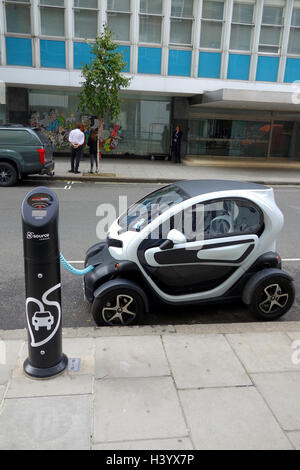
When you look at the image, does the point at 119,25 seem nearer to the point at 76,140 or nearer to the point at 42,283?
the point at 76,140

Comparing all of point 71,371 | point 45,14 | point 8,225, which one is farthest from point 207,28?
point 71,371

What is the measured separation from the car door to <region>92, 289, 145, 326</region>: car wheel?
331mm

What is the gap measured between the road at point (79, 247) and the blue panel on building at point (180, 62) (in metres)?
8.60

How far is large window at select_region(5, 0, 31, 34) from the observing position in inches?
733

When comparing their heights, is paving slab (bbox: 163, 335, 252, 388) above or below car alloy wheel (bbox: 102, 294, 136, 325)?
below

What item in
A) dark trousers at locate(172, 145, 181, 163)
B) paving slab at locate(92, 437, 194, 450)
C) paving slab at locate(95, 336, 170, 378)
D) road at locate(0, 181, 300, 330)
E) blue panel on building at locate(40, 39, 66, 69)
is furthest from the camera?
dark trousers at locate(172, 145, 181, 163)

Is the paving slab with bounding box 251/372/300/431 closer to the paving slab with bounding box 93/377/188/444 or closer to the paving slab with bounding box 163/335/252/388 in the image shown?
the paving slab with bounding box 163/335/252/388

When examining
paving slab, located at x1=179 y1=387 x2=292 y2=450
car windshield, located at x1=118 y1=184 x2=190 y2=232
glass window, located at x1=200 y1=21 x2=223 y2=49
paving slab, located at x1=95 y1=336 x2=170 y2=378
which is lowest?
paving slab, located at x1=95 y1=336 x2=170 y2=378

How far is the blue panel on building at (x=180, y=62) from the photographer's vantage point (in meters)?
19.8

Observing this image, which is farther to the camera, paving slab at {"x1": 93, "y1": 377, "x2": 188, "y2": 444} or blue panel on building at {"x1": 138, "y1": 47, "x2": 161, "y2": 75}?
blue panel on building at {"x1": 138, "y1": 47, "x2": 161, "y2": 75}

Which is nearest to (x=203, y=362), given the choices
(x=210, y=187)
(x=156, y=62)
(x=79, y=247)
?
(x=210, y=187)

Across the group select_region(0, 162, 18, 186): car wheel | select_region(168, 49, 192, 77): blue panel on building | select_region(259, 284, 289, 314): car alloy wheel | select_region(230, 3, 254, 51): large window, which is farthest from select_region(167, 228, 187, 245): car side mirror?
select_region(230, 3, 254, 51): large window

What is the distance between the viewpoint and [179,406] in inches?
125
